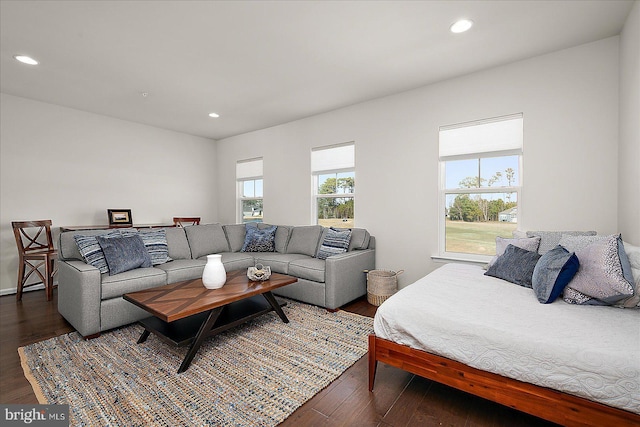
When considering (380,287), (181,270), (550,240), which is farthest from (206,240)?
(550,240)

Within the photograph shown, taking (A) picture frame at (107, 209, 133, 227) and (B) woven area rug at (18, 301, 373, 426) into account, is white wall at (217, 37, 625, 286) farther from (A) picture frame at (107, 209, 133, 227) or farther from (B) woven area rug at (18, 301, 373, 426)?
(A) picture frame at (107, 209, 133, 227)

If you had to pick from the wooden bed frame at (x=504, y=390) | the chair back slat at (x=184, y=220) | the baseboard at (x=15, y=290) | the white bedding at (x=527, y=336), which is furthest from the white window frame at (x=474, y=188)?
the baseboard at (x=15, y=290)

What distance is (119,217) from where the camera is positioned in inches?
183

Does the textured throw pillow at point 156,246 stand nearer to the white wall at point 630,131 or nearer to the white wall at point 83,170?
the white wall at point 83,170

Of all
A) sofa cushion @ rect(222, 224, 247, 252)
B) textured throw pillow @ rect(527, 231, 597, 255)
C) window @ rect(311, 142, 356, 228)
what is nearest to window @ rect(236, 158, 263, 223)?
sofa cushion @ rect(222, 224, 247, 252)

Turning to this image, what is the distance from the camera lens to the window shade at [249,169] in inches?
225

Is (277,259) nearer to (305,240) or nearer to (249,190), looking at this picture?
(305,240)

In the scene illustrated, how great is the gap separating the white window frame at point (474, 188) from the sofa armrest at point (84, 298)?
354cm

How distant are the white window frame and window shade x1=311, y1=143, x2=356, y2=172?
132 centimetres

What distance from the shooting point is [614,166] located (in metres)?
2.62

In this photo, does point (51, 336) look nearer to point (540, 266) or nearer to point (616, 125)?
point (540, 266)

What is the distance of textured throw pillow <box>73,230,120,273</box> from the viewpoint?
2834mm

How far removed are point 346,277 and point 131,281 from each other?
2.23m

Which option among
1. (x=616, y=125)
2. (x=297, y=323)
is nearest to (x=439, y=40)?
(x=616, y=125)
